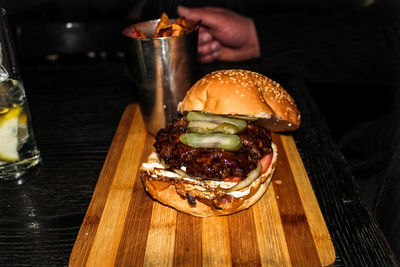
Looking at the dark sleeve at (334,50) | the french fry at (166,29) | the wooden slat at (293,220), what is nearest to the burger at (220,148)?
the wooden slat at (293,220)

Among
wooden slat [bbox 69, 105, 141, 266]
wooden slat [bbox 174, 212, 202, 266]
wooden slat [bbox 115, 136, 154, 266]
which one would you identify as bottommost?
wooden slat [bbox 174, 212, 202, 266]

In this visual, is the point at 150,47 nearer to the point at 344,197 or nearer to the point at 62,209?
the point at 62,209

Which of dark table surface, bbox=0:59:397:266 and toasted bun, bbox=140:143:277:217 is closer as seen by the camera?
dark table surface, bbox=0:59:397:266

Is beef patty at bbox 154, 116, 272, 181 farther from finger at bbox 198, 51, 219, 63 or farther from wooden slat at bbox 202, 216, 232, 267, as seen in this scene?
finger at bbox 198, 51, 219, 63

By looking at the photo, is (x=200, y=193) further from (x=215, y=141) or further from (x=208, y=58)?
(x=208, y=58)

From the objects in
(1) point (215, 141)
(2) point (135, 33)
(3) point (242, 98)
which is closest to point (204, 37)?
(2) point (135, 33)

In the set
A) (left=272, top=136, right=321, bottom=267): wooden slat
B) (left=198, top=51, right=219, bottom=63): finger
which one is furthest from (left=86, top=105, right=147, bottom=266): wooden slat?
(left=198, top=51, right=219, bottom=63): finger
